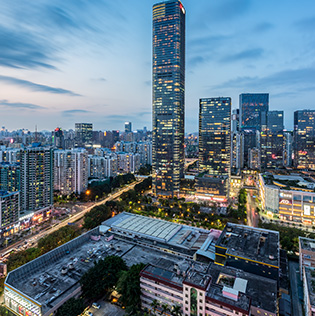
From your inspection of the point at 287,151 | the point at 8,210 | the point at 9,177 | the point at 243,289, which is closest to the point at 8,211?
the point at 8,210

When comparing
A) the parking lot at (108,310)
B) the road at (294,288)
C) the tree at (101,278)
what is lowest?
the road at (294,288)

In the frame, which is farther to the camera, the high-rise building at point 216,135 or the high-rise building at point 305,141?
the high-rise building at point 305,141

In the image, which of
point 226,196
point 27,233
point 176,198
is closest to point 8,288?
point 27,233

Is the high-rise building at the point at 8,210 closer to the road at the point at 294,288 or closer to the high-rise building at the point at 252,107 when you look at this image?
the road at the point at 294,288

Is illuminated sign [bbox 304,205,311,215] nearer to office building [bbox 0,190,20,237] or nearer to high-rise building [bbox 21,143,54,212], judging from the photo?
high-rise building [bbox 21,143,54,212]

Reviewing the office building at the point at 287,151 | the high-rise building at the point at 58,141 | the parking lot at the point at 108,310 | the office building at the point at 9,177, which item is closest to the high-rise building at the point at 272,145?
the office building at the point at 287,151

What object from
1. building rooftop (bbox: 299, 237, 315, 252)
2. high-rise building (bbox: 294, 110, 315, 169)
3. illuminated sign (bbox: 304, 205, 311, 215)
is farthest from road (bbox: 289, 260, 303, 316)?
high-rise building (bbox: 294, 110, 315, 169)

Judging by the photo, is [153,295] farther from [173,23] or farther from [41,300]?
[173,23]
